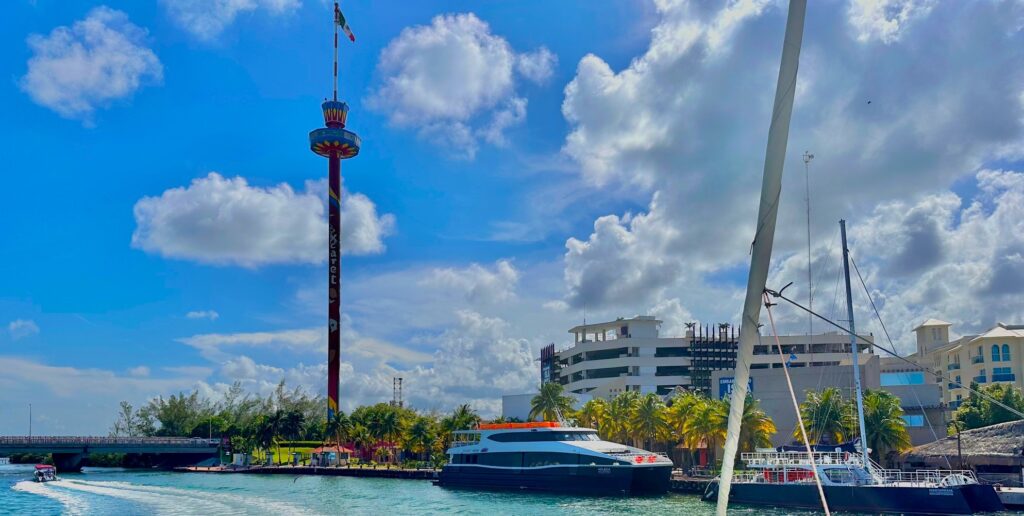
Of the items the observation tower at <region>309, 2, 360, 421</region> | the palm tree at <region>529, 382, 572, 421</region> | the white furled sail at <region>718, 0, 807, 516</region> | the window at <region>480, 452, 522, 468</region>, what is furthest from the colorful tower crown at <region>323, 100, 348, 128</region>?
the white furled sail at <region>718, 0, 807, 516</region>

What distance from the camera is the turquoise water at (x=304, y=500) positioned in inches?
2228

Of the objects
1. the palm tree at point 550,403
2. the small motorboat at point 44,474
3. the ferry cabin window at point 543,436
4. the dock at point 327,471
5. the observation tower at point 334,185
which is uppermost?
the observation tower at point 334,185

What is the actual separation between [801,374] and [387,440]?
2423 inches

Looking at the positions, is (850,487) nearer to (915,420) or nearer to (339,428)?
(915,420)

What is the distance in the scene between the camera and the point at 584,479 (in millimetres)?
66062

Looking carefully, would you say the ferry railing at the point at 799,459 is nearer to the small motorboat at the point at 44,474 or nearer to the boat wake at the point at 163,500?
the boat wake at the point at 163,500

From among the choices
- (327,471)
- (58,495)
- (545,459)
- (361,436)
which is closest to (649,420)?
(545,459)

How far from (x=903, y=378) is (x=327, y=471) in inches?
2608

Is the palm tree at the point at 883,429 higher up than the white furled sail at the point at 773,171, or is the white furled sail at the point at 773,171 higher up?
the white furled sail at the point at 773,171

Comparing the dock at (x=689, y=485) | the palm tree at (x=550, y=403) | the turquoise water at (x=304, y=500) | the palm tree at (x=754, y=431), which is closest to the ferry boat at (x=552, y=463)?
the turquoise water at (x=304, y=500)

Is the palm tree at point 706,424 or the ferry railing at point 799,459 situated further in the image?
the palm tree at point 706,424

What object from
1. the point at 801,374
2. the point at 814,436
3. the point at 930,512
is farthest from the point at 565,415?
the point at 930,512

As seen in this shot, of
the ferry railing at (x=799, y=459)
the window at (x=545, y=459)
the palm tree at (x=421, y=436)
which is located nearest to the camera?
the ferry railing at (x=799, y=459)

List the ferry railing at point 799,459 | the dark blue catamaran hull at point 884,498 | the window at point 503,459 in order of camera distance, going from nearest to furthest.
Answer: the dark blue catamaran hull at point 884,498 < the ferry railing at point 799,459 < the window at point 503,459
